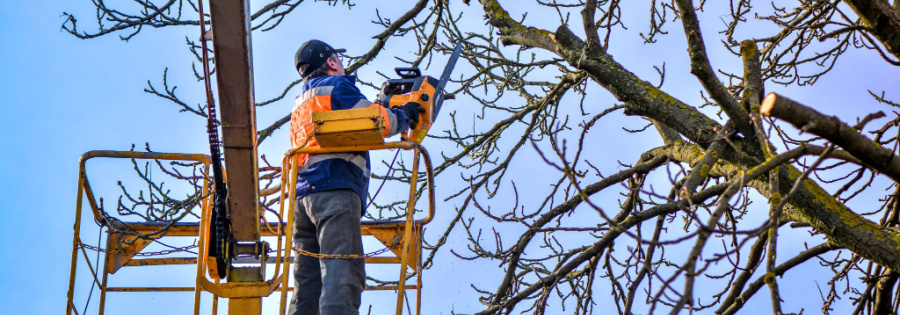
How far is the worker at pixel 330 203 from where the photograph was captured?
4.86m

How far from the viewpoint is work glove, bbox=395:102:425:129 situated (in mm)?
5441

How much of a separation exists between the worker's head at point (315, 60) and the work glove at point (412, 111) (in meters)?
0.54

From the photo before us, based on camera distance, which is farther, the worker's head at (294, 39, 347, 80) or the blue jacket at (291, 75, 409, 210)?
the worker's head at (294, 39, 347, 80)

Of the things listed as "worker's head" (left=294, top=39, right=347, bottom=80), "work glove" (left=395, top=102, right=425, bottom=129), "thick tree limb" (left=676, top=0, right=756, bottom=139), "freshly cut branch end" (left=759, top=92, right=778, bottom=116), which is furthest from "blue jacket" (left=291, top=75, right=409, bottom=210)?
"freshly cut branch end" (left=759, top=92, right=778, bottom=116)

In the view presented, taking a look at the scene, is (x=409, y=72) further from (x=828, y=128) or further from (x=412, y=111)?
(x=828, y=128)

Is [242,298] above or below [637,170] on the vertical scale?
below

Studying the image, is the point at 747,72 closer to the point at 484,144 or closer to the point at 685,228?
the point at 685,228

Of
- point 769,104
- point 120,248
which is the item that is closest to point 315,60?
point 120,248

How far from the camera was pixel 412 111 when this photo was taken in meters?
5.46

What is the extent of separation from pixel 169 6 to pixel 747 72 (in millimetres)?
4049

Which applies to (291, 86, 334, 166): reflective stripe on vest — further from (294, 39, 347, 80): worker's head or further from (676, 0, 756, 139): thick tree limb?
(676, 0, 756, 139): thick tree limb

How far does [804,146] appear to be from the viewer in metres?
3.29

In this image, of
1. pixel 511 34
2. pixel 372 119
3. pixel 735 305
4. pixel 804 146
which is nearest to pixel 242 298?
pixel 372 119

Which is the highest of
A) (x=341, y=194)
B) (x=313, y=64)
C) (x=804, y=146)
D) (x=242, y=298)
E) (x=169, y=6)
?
(x=169, y=6)
